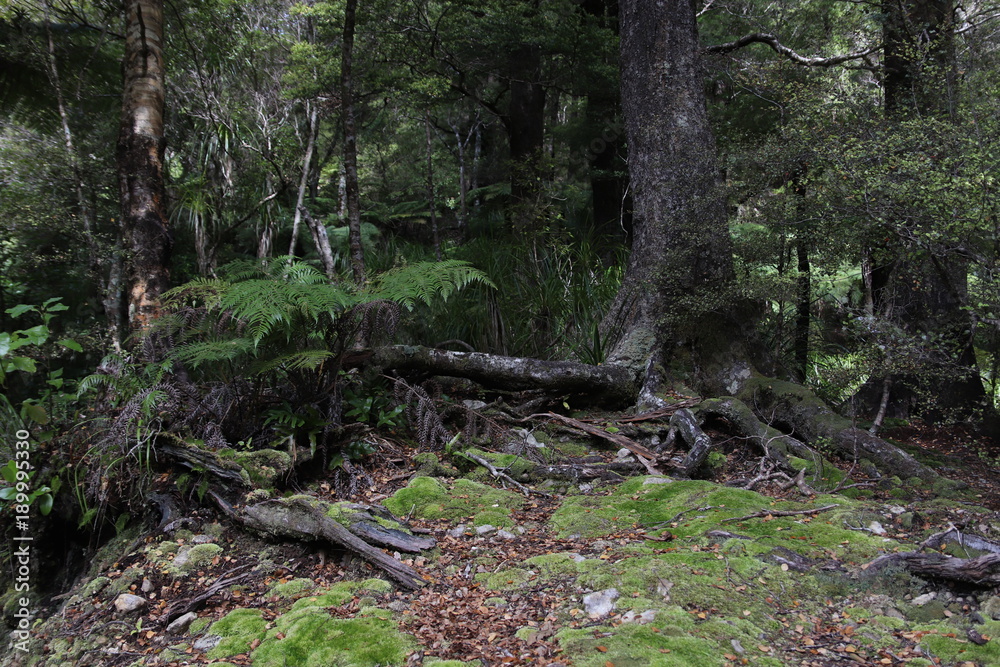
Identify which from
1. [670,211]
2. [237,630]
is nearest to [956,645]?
[237,630]

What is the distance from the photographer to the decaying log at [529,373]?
14.6 feet

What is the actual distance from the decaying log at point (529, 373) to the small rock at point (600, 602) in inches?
94.7

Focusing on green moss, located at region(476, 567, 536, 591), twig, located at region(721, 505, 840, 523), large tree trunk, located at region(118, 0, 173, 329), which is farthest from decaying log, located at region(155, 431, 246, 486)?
twig, located at region(721, 505, 840, 523)

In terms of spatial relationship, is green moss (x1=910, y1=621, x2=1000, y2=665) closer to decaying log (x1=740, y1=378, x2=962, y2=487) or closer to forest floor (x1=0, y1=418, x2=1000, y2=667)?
forest floor (x1=0, y1=418, x2=1000, y2=667)

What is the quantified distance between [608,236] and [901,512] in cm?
573

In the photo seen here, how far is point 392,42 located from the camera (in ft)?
25.3

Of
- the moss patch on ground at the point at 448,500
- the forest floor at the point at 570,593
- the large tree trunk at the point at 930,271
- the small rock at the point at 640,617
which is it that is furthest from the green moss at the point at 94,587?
the large tree trunk at the point at 930,271

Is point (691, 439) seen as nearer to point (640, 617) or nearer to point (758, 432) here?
point (758, 432)

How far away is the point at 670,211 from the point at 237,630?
4.14 meters

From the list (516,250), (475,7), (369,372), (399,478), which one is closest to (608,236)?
(516,250)

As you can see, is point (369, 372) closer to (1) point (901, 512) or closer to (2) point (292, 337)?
(2) point (292, 337)

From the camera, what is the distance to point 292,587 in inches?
89.5

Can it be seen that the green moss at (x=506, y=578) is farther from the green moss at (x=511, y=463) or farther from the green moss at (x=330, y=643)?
the green moss at (x=511, y=463)

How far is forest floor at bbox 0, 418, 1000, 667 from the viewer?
5.91 feet
